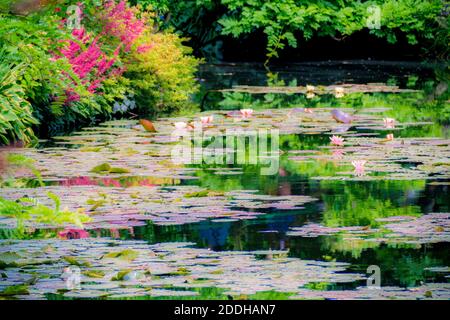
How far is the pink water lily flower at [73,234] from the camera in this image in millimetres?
6555

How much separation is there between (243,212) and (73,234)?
1.17 metres

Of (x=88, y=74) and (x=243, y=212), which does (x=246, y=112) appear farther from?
(x=243, y=212)

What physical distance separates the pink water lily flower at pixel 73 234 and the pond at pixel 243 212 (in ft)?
0.07

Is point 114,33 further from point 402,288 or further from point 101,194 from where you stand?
point 402,288

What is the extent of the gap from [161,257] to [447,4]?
18.5m

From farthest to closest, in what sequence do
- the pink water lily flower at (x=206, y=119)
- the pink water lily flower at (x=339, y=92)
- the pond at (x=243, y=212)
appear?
1. the pink water lily flower at (x=339, y=92)
2. the pink water lily flower at (x=206, y=119)
3. the pond at (x=243, y=212)

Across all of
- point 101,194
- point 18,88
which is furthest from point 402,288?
point 18,88

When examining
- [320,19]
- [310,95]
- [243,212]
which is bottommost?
[243,212]

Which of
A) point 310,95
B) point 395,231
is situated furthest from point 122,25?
point 395,231

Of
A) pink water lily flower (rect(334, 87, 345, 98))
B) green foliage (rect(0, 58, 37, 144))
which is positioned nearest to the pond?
green foliage (rect(0, 58, 37, 144))

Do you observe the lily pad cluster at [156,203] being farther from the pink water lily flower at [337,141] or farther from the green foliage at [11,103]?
the pink water lily flower at [337,141]

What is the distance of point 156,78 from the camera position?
13539mm

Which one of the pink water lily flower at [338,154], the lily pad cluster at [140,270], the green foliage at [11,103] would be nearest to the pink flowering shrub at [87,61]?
the green foliage at [11,103]
